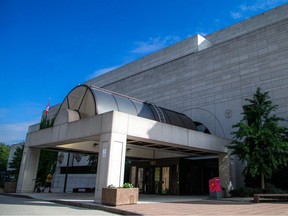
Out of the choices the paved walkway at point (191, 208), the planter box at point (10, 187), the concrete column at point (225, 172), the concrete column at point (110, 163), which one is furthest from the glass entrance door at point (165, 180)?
the planter box at point (10, 187)

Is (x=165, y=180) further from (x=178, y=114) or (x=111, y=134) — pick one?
(x=111, y=134)

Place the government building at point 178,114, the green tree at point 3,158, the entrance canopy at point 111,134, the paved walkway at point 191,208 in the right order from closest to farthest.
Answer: the paved walkway at point 191,208 → the entrance canopy at point 111,134 → the government building at point 178,114 → the green tree at point 3,158

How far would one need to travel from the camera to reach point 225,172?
20.3m

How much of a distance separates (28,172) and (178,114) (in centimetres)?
1363

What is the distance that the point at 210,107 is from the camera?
26.2 m

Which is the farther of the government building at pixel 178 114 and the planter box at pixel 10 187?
the planter box at pixel 10 187

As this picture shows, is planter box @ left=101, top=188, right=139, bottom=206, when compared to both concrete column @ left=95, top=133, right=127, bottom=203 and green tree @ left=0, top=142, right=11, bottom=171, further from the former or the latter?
green tree @ left=0, top=142, right=11, bottom=171

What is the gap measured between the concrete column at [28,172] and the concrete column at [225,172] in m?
14.9

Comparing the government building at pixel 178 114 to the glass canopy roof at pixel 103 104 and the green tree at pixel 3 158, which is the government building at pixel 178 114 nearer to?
the glass canopy roof at pixel 103 104

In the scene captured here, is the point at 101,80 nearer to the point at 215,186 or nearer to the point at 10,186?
the point at 10,186

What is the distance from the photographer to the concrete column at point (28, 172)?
20.5 m

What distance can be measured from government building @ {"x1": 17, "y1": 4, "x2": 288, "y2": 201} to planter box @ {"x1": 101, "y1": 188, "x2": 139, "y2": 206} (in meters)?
0.72

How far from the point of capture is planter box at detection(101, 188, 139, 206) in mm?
11879

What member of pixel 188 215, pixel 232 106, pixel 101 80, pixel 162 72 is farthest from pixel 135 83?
pixel 188 215
